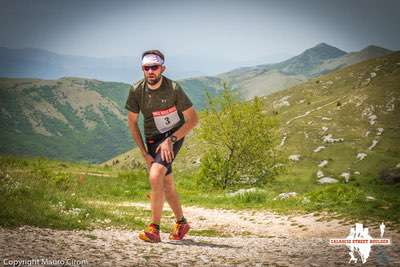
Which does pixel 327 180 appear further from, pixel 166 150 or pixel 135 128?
pixel 166 150

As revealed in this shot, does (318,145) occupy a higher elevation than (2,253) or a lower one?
lower

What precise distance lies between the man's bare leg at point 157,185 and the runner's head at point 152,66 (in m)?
1.79

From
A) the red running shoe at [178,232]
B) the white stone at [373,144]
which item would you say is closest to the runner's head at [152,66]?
the red running shoe at [178,232]

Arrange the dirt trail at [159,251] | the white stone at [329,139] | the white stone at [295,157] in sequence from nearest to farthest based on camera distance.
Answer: the dirt trail at [159,251] < the white stone at [295,157] < the white stone at [329,139]

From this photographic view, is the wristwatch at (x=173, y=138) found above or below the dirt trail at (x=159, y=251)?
above

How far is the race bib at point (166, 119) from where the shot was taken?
336 inches

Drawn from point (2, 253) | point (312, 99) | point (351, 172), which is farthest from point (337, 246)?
point (312, 99)

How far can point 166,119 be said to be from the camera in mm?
8602

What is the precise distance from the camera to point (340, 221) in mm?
14375

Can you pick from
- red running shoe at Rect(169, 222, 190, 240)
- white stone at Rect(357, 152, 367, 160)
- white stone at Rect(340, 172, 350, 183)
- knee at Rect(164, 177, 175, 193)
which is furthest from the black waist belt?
A: white stone at Rect(357, 152, 367, 160)

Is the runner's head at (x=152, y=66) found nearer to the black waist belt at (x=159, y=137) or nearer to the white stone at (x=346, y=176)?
the black waist belt at (x=159, y=137)

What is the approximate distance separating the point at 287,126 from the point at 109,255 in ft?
329

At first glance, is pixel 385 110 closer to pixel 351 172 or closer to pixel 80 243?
pixel 351 172

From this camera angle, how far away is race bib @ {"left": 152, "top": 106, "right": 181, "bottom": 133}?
854 cm
